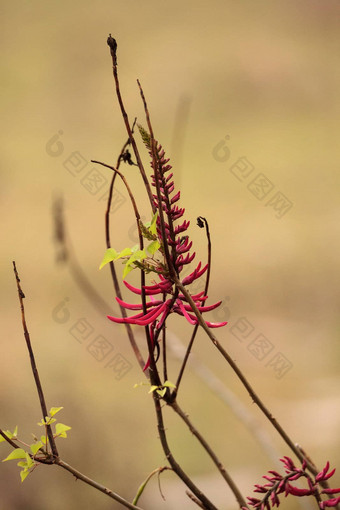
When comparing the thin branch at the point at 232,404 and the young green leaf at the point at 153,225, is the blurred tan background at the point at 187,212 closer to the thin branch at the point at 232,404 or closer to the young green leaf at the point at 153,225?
the thin branch at the point at 232,404

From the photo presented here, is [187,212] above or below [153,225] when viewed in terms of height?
above

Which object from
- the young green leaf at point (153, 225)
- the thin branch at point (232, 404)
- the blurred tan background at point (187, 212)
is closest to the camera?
the young green leaf at point (153, 225)

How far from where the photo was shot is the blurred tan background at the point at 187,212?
1571 millimetres

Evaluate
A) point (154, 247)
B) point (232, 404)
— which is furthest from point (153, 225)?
point (232, 404)

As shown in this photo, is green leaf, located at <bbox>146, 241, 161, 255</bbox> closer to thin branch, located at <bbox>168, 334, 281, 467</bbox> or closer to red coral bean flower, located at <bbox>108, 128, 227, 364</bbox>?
red coral bean flower, located at <bbox>108, 128, 227, 364</bbox>

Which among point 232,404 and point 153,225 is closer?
point 153,225

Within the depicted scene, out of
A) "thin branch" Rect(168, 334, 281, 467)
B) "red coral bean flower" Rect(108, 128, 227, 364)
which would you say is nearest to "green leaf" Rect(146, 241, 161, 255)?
"red coral bean flower" Rect(108, 128, 227, 364)

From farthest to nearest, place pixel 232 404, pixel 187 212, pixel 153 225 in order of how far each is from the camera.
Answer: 1. pixel 187 212
2. pixel 232 404
3. pixel 153 225

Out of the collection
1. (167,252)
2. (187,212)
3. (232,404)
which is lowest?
(232,404)

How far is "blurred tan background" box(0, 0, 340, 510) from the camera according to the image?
5.16 ft

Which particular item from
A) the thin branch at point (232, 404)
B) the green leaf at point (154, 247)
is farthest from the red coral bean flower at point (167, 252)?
the thin branch at point (232, 404)

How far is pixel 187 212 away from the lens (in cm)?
243

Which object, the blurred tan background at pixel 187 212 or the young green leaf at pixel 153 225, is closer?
the young green leaf at pixel 153 225

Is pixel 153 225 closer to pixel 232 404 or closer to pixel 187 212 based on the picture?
pixel 232 404
